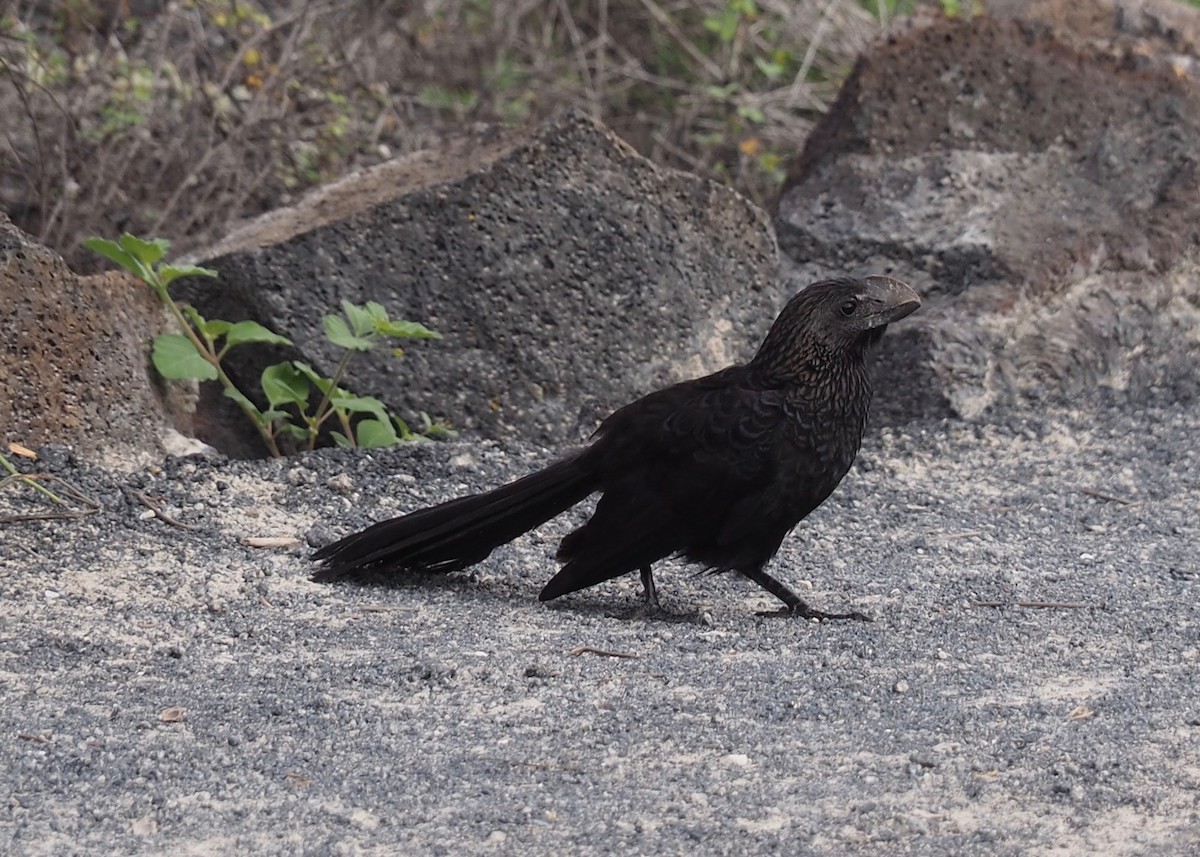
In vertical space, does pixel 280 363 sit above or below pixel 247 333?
below

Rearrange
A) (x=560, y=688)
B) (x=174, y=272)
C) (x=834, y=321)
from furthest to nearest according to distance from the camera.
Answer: (x=174, y=272)
(x=834, y=321)
(x=560, y=688)

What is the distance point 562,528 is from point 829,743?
1.94 meters

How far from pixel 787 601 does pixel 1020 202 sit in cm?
331

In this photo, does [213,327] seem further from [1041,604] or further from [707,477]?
[1041,604]

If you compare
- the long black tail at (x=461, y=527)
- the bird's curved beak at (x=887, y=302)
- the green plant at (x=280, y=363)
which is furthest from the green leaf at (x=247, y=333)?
the bird's curved beak at (x=887, y=302)

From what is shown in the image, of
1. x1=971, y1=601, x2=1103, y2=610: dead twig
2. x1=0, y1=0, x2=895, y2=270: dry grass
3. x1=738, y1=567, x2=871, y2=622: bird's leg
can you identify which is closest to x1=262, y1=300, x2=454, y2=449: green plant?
x1=738, y1=567, x2=871, y2=622: bird's leg

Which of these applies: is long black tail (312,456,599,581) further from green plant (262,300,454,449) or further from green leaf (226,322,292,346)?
green leaf (226,322,292,346)

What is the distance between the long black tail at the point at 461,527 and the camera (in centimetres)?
406

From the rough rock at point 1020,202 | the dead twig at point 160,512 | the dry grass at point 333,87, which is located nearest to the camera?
the dead twig at point 160,512

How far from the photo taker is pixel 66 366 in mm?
4457

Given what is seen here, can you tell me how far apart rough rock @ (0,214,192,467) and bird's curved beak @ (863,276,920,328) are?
2238 mm

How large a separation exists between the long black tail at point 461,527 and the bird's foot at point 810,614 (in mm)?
619

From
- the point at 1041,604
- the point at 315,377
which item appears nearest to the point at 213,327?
the point at 315,377

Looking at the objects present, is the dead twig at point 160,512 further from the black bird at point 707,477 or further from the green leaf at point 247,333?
the green leaf at point 247,333
